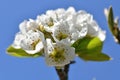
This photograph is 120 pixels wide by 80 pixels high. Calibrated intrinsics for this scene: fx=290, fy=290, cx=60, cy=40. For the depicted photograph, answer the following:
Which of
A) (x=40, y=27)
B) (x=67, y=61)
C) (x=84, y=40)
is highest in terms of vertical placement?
(x=40, y=27)

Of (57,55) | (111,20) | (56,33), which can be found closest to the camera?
(111,20)

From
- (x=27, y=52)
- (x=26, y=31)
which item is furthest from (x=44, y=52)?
(x=26, y=31)

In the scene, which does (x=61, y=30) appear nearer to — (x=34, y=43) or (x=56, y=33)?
(x=56, y=33)

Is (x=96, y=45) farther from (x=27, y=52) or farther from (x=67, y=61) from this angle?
(x=27, y=52)

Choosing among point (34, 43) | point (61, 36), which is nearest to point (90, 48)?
point (61, 36)

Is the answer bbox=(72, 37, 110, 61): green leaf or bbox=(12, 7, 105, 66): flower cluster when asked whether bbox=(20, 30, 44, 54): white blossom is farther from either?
bbox=(72, 37, 110, 61): green leaf

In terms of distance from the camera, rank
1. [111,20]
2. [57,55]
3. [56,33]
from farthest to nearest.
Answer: [57,55]
[56,33]
[111,20]
